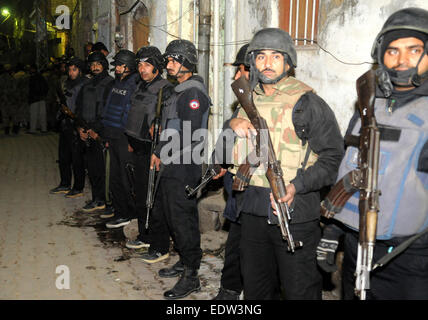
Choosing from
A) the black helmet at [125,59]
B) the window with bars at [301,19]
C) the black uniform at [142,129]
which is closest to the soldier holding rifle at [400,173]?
the window with bars at [301,19]

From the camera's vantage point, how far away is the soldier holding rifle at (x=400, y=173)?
2.19 metres

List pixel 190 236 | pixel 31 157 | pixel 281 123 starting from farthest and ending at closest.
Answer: pixel 31 157
pixel 190 236
pixel 281 123

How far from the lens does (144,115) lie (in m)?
4.81

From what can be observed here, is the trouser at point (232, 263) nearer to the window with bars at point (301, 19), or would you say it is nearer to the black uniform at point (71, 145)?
the window with bars at point (301, 19)

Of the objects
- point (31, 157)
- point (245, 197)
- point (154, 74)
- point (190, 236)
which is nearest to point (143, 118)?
point (154, 74)

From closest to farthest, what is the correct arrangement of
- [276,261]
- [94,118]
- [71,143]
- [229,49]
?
[276,261] → [229,49] → [94,118] → [71,143]

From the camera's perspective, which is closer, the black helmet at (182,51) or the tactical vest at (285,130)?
the tactical vest at (285,130)

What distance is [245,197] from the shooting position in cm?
288

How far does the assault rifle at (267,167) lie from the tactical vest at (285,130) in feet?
0.18

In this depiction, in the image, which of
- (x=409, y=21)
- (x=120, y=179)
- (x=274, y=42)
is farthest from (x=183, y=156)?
(x=409, y=21)

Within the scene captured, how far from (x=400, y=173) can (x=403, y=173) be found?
15 mm

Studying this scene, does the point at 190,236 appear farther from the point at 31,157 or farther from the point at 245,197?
the point at 31,157

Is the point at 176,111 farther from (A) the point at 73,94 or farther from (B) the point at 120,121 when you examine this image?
(A) the point at 73,94
